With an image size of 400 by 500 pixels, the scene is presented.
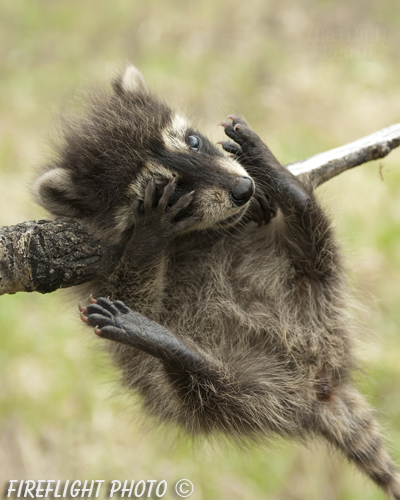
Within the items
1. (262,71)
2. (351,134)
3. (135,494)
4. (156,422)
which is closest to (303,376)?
(156,422)

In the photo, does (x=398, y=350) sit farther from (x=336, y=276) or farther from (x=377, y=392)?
(x=336, y=276)

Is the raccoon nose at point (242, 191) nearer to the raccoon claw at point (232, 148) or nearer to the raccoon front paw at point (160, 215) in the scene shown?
the raccoon front paw at point (160, 215)

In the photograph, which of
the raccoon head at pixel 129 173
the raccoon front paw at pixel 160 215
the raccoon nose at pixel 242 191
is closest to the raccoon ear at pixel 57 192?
the raccoon head at pixel 129 173

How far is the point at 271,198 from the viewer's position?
2.69m

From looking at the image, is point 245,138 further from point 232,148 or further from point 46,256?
point 46,256

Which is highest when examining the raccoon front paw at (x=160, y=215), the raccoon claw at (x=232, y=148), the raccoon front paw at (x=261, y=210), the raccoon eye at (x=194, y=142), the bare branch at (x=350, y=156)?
the bare branch at (x=350, y=156)

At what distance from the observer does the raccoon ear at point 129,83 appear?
9.27 ft

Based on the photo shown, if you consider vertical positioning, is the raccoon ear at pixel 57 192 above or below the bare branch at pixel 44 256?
above

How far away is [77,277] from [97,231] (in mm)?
255

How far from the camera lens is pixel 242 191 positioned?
2352 millimetres

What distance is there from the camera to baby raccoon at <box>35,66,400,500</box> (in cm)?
237

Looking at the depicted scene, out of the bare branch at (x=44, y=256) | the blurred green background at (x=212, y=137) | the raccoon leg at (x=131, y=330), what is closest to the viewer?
the bare branch at (x=44, y=256)

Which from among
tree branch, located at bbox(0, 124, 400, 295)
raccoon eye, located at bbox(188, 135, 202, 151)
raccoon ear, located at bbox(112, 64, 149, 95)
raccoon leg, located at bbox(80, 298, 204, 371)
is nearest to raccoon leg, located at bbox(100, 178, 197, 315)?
tree branch, located at bbox(0, 124, 400, 295)

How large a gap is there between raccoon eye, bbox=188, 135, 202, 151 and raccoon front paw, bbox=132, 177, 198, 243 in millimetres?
361
